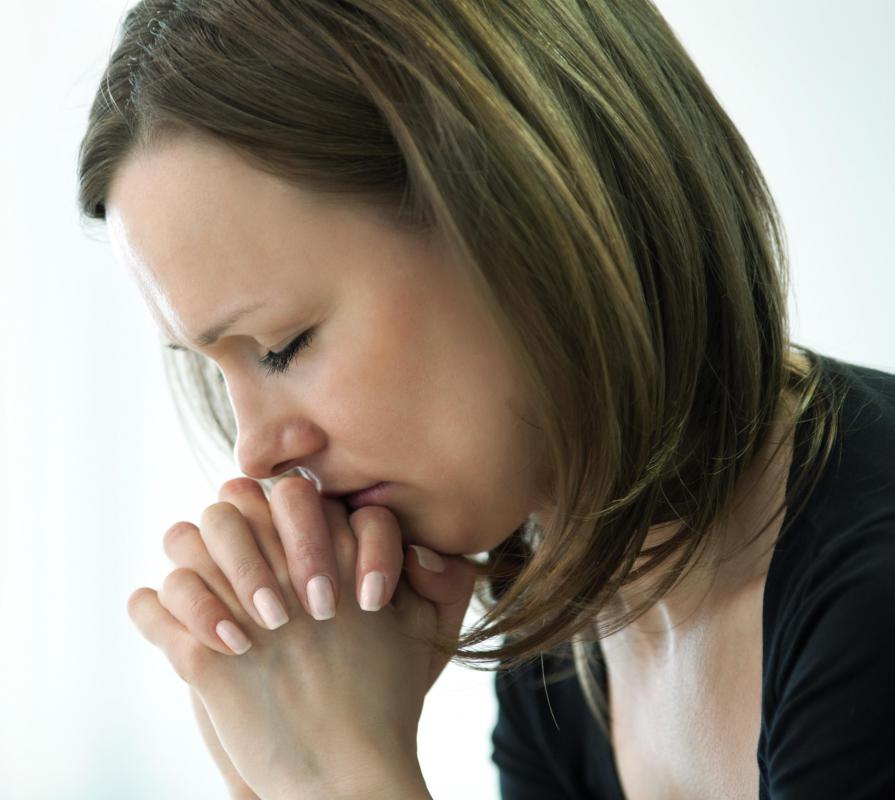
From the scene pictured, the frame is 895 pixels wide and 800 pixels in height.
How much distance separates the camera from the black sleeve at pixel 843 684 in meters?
0.77

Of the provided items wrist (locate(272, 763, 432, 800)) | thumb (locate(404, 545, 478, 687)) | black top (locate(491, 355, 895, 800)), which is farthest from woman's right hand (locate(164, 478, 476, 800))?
black top (locate(491, 355, 895, 800))

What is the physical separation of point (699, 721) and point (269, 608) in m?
0.43

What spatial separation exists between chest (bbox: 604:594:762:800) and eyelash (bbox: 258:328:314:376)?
1.49 ft

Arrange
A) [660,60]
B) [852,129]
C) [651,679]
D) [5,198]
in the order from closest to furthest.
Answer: [660,60]
[651,679]
[852,129]
[5,198]

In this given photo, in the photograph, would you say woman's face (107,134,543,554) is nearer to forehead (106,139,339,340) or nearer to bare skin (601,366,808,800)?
forehead (106,139,339,340)

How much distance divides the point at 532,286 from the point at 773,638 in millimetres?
346

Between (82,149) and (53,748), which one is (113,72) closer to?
(82,149)

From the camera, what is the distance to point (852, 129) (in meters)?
1.46

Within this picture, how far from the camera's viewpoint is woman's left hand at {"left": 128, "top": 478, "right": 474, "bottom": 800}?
92 cm

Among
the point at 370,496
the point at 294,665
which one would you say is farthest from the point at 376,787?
the point at 370,496

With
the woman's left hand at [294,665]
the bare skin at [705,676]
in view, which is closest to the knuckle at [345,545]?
the woman's left hand at [294,665]

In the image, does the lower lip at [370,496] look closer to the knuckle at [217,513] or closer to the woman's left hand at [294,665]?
the woman's left hand at [294,665]

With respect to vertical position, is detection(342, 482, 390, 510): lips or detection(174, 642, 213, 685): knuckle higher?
detection(342, 482, 390, 510): lips

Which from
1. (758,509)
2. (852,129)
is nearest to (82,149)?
(758,509)
